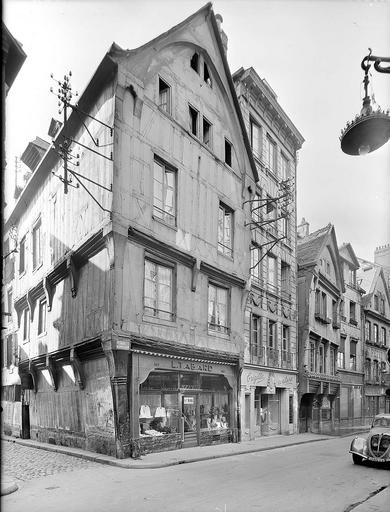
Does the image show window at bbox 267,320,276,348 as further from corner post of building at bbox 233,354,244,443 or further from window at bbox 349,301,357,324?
window at bbox 349,301,357,324

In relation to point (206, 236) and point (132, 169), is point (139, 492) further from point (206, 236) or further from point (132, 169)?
point (206, 236)

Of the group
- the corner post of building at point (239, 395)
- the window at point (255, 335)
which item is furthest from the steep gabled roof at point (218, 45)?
the corner post of building at point (239, 395)

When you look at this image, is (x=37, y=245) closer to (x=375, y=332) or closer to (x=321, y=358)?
(x=321, y=358)

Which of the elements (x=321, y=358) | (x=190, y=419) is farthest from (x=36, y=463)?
(x=321, y=358)

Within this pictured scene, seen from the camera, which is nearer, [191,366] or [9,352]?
[191,366]

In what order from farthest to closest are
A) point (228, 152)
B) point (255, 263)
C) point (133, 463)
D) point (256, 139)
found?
point (256, 139) → point (255, 263) → point (228, 152) → point (133, 463)

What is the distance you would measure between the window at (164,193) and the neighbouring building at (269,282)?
208 inches

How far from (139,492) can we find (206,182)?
12431 mm

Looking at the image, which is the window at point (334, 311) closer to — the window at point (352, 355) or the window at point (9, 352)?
the window at point (352, 355)

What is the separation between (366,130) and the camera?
6328 millimetres

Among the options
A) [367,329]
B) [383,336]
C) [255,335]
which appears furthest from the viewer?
[383,336]

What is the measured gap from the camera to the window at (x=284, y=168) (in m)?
29.4

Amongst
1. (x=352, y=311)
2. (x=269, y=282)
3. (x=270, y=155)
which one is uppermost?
(x=270, y=155)

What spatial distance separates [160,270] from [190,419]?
5327mm
